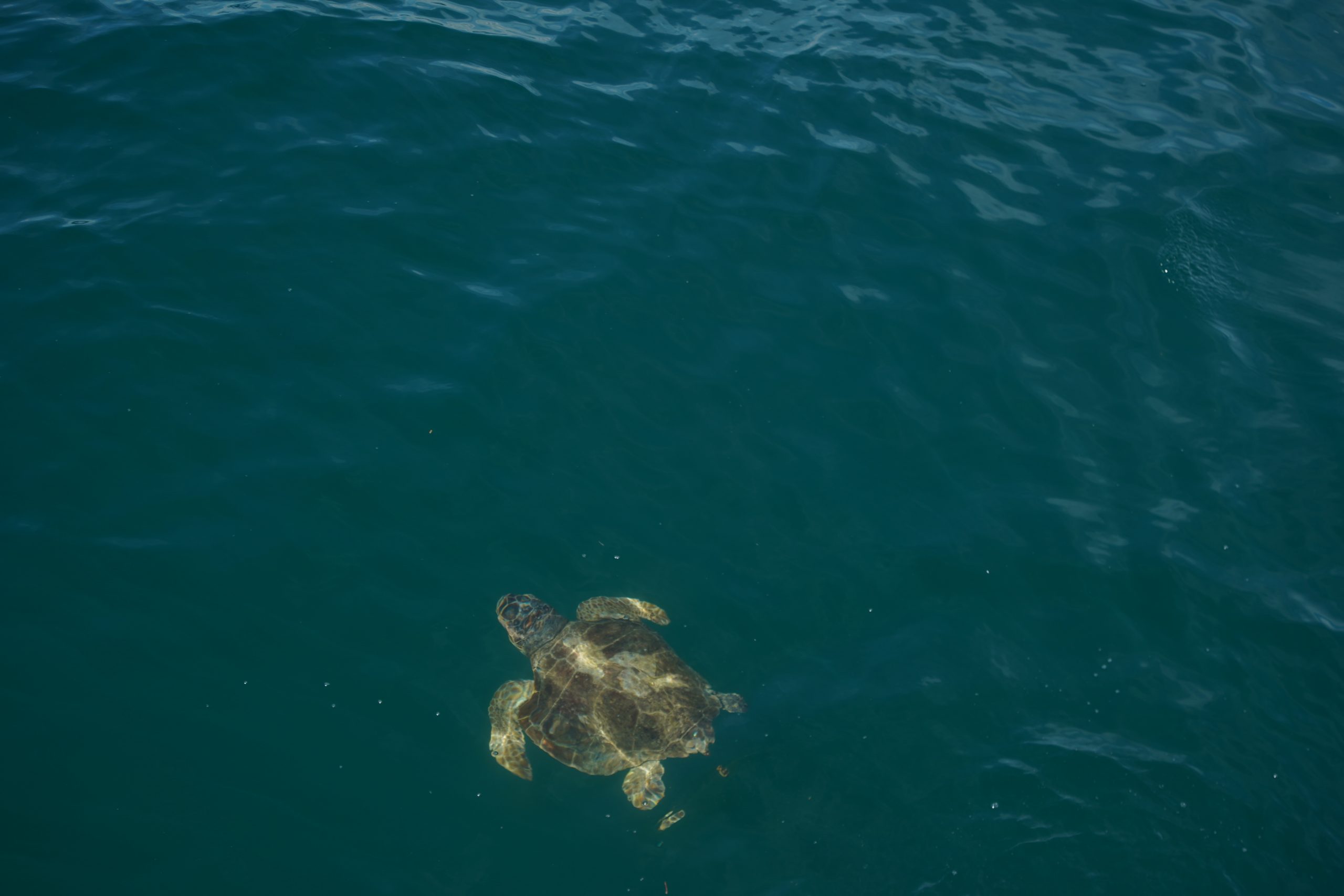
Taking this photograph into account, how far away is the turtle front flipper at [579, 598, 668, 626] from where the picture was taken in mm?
8086

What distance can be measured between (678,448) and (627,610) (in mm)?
2053

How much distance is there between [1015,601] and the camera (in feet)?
26.5

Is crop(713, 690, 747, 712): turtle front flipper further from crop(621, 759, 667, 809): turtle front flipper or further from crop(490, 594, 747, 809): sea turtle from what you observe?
crop(621, 759, 667, 809): turtle front flipper

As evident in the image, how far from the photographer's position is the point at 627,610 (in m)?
8.09

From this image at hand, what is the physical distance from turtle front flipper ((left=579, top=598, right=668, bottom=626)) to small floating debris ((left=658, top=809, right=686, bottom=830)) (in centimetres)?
180

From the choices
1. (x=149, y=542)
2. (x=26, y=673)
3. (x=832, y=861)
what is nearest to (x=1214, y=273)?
(x=832, y=861)

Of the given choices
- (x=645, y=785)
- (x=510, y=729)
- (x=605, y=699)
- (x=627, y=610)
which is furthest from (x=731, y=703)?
(x=510, y=729)

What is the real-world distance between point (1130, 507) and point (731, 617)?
15.0ft

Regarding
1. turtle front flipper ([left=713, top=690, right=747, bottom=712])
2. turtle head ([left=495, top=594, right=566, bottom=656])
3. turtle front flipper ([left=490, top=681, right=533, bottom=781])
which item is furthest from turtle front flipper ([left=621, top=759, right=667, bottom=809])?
turtle head ([left=495, top=594, right=566, bottom=656])

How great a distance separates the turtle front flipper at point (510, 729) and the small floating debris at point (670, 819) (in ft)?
4.21

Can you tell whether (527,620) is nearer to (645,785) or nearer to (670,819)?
(645,785)

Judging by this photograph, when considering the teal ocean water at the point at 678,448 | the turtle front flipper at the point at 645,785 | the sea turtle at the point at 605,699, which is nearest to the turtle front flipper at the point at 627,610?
the sea turtle at the point at 605,699

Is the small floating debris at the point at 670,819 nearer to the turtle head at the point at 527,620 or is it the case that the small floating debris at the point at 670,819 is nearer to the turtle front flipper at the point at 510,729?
the turtle front flipper at the point at 510,729

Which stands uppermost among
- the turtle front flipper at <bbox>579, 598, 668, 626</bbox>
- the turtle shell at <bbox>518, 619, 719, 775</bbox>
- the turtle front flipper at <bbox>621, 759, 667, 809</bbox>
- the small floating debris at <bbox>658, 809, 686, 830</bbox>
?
the turtle front flipper at <bbox>579, 598, 668, 626</bbox>
